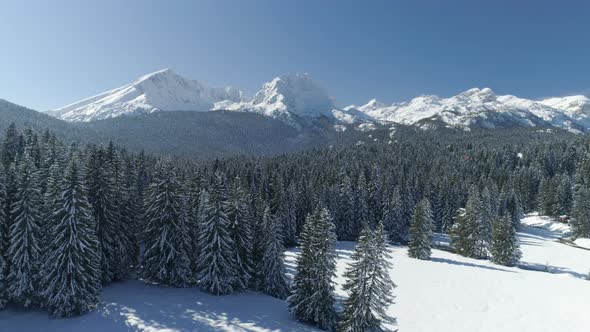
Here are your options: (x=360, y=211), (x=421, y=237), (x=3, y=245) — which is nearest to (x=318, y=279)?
(x=3, y=245)

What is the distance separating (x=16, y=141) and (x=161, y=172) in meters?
58.0

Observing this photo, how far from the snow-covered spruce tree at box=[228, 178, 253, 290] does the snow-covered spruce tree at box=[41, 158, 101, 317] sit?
491 inches

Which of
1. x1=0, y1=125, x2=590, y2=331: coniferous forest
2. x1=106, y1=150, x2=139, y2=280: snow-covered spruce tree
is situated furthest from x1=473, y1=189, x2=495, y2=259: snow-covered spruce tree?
x1=106, y1=150, x2=139, y2=280: snow-covered spruce tree

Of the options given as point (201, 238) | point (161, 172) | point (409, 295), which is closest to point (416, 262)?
point (409, 295)

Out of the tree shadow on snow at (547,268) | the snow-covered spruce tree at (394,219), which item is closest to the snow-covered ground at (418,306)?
the tree shadow on snow at (547,268)

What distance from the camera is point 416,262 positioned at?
50938 millimetres

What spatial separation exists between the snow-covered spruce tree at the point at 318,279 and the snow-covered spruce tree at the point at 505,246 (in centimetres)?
4075

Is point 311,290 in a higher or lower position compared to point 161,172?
lower

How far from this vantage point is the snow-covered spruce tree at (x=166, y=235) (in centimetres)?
3259

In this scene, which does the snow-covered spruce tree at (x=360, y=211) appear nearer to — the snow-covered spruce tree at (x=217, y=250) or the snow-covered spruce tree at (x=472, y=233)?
the snow-covered spruce tree at (x=472, y=233)

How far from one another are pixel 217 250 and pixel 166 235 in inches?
218

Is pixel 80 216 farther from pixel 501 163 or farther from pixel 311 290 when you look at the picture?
pixel 501 163

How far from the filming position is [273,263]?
3381 centimetres

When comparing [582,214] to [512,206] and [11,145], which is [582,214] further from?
[11,145]
